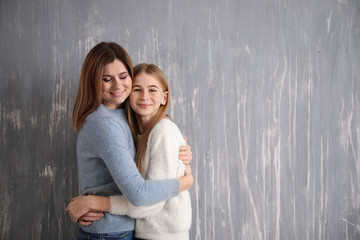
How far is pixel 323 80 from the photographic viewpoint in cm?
162

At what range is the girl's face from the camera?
120cm

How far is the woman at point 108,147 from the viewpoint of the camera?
3.28ft

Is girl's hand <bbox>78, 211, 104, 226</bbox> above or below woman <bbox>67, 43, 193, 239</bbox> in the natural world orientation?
below

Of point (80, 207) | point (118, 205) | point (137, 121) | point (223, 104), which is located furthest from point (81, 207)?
point (223, 104)

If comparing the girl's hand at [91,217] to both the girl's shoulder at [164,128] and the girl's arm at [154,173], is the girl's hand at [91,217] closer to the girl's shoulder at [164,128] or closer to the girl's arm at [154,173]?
the girl's arm at [154,173]

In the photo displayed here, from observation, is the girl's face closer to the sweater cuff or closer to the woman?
the woman

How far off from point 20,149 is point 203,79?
3.36 ft

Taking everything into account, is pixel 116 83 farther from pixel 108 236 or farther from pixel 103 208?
pixel 108 236

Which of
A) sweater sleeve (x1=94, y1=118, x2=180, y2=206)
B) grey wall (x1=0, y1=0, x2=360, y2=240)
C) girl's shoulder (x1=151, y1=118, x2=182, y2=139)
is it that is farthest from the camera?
grey wall (x1=0, y1=0, x2=360, y2=240)

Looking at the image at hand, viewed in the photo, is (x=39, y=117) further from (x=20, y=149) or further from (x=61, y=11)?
(x=61, y=11)

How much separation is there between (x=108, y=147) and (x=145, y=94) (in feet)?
0.97

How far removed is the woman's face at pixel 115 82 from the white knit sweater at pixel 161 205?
196 mm

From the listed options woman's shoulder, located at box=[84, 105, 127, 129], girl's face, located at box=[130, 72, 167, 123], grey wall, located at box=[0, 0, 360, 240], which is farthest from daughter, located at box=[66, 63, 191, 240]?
grey wall, located at box=[0, 0, 360, 240]

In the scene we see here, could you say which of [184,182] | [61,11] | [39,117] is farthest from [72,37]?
[184,182]
